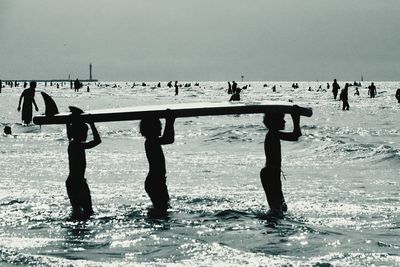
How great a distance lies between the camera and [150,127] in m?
8.10

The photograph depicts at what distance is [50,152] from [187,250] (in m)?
11.0

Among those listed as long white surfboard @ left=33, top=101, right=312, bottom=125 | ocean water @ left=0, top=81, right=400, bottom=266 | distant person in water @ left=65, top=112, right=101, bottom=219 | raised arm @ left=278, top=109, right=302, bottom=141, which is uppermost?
long white surfboard @ left=33, top=101, right=312, bottom=125

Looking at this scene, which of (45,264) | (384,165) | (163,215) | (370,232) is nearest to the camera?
(45,264)

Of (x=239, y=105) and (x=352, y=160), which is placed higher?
(x=239, y=105)

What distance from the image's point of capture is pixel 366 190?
35.8 feet

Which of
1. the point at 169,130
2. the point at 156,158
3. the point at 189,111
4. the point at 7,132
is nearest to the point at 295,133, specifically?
the point at 189,111

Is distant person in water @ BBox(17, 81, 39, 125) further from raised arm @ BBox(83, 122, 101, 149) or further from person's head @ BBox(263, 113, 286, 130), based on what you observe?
person's head @ BBox(263, 113, 286, 130)

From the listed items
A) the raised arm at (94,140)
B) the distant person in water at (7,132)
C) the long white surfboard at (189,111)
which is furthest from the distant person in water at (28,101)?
the raised arm at (94,140)

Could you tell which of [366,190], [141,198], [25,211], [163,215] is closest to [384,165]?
[366,190]

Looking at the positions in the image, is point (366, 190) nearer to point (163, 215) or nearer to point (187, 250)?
point (163, 215)

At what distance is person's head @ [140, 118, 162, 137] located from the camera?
8039mm

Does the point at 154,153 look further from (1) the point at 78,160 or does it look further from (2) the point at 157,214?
(1) the point at 78,160

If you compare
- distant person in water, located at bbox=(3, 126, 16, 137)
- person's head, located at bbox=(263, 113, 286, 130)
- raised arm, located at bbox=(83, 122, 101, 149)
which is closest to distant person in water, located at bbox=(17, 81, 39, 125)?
distant person in water, located at bbox=(3, 126, 16, 137)

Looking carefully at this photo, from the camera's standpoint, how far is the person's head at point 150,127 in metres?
8.04
